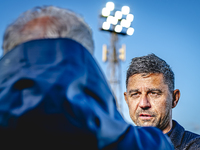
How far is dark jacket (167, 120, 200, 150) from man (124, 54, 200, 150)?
37 millimetres

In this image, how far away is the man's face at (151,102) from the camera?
96.0 inches

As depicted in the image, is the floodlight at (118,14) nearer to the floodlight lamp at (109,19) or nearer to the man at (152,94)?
the floodlight lamp at (109,19)

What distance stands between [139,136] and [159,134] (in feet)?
0.31

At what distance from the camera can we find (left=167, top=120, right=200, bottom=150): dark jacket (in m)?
2.09

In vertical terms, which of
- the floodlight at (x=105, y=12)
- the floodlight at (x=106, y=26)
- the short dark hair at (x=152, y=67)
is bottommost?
the short dark hair at (x=152, y=67)

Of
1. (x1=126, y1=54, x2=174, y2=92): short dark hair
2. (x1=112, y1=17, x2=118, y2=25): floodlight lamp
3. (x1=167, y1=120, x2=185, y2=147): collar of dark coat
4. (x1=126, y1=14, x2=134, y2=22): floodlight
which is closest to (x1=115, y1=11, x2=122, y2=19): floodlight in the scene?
(x1=112, y1=17, x2=118, y2=25): floodlight lamp

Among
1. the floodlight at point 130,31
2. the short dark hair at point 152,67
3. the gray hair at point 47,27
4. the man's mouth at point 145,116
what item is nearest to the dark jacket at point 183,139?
the man's mouth at point 145,116

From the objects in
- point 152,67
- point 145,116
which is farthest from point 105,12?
point 145,116

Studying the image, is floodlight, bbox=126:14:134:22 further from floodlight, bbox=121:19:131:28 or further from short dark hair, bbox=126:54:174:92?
short dark hair, bbox=126:54:174:92

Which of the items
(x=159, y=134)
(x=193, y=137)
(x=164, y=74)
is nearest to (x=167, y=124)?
(x=193, y=137)

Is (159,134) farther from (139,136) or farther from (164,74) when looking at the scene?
(164,74)

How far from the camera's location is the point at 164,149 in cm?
91

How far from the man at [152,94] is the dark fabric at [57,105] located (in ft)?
5.18

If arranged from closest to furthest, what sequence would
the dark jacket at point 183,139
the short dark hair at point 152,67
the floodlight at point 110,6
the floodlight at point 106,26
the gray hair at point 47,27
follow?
the gray hair at point 47,27
the dark jacket at point 183,139
the short dark hair at point 152,67
the floodlight at point 110,6
the floodlight at point 106,26
